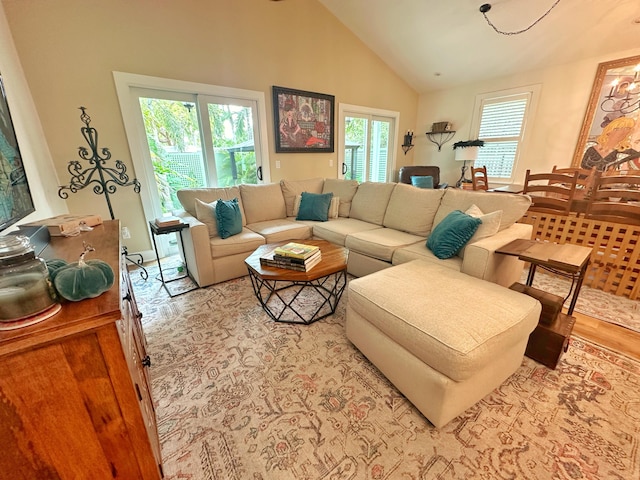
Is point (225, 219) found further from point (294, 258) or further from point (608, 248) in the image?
point (608, 248)

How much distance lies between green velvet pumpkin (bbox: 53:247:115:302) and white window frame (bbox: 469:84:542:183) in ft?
18.6

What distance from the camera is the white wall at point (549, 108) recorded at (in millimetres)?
3723

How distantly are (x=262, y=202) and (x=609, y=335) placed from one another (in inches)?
130

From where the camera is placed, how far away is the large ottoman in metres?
1.14

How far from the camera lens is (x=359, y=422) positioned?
49.6 inches

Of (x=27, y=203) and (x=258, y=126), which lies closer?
(x=27, y=203)

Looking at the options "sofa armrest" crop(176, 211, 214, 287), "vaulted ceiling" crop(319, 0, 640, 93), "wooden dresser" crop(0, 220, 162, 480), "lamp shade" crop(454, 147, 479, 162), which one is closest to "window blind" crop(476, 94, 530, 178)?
"lamp shade" crop(454, 147, 479, 162)

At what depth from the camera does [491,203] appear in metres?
2.14

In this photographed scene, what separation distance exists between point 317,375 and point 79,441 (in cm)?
110

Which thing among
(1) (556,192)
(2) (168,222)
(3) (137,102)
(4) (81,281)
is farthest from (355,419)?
(3) (137,102)

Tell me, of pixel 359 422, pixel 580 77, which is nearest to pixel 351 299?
pixel 359 422

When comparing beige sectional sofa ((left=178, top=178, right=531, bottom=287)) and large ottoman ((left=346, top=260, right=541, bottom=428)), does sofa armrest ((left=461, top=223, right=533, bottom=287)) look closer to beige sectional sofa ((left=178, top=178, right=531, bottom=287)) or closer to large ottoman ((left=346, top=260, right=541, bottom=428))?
beige sectional sofa ((left=178, top=178, right=531, bottom=287))

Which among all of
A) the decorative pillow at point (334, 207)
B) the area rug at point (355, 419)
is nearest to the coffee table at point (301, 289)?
the area rug at point (355, 419)

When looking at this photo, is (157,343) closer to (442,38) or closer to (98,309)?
(98,309)
